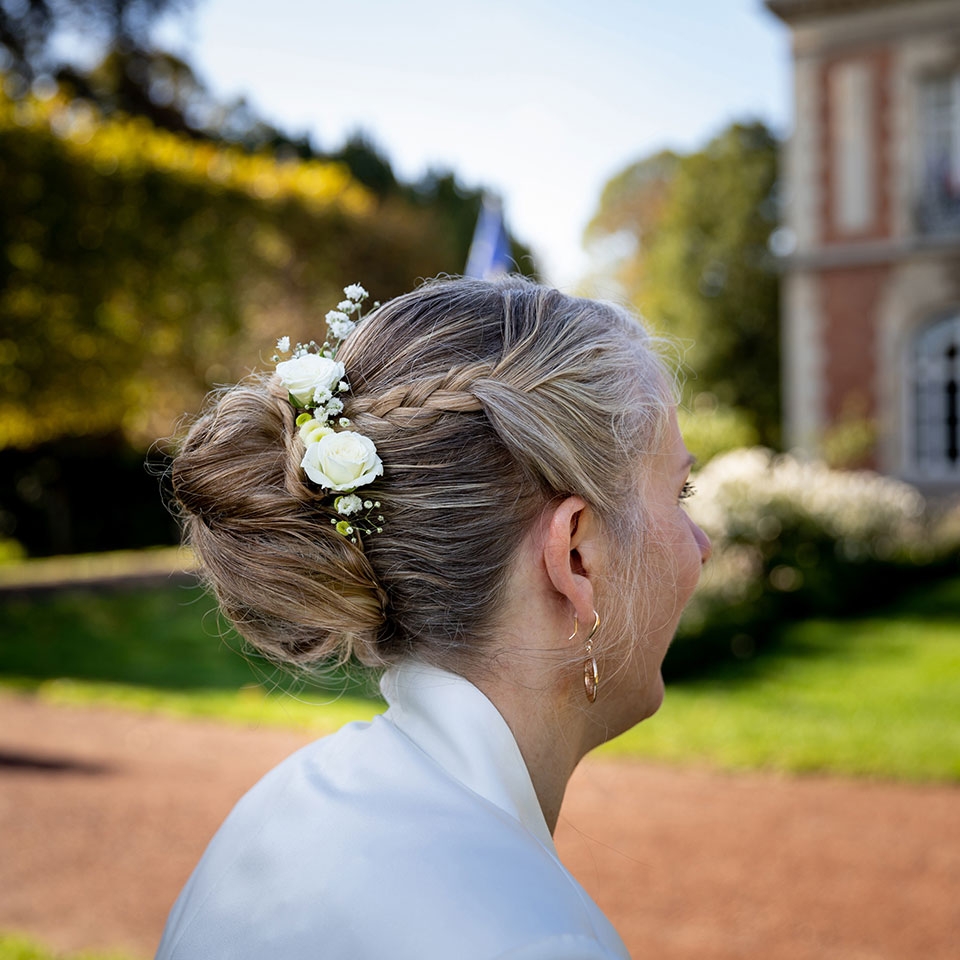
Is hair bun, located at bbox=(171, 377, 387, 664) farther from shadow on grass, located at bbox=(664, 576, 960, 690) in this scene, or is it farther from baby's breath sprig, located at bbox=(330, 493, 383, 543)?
shadow on grass, located at bbox=(664, 576, 960, 690)

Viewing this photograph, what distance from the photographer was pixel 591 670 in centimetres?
141

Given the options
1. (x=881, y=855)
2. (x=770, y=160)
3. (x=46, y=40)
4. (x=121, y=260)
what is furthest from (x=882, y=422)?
(x=46, y=40)

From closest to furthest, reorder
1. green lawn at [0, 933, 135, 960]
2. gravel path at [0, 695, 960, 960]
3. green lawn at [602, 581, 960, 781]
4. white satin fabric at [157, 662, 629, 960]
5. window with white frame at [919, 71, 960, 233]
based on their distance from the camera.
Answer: white satin fabric at [157, 662, 629, 960] < green lawn at [0, 933, 135, 960] < gravel path at [0, 695, 960, 960] < green lawn at [602, 581, 960, 781] < window with white frame at [919, 71, 960, 233]

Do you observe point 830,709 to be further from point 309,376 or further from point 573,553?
point 309,376

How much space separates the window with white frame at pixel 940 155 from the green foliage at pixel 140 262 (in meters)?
8.22

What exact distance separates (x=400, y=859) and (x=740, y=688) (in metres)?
6.34

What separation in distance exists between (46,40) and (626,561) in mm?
24807

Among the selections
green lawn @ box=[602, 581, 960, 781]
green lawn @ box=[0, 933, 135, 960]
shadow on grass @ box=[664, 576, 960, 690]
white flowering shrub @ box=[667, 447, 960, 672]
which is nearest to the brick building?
white flowering shrub @ box=[667, 447, 960, 672]

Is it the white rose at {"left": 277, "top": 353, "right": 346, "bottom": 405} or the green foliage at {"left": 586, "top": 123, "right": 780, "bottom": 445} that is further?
the green foliage at {"left": 586, "top": 123, "right": 780, "bottom": 445}

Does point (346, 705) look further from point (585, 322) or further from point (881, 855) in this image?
point (585, 322)

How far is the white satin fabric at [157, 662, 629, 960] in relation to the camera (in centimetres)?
98

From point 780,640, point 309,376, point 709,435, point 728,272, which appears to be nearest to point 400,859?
point 309,376

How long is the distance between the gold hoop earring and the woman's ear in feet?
0.06

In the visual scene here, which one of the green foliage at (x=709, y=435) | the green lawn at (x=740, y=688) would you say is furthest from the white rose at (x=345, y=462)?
the green foliage at (x=709, y=435)
